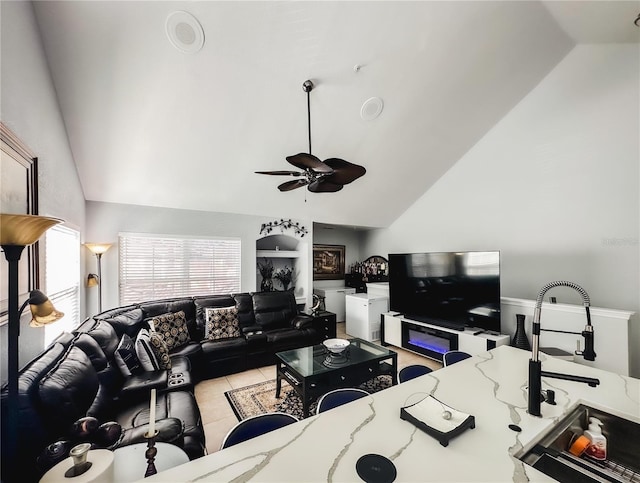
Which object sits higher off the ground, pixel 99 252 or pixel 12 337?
pixel 99 252

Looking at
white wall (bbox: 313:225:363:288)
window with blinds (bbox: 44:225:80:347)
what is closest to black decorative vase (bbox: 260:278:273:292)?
white wall (bbox: 313:225:363:288)

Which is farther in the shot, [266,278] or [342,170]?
[266,278]

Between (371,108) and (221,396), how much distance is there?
154 inches

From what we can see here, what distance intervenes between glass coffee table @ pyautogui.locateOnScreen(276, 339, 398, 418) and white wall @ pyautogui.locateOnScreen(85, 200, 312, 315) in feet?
7.31

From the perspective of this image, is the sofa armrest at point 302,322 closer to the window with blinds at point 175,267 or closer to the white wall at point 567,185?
the window with blinds at point 175,267

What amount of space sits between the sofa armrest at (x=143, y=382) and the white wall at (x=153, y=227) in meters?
2.07

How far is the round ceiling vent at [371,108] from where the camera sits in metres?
3.41

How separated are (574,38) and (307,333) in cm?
521

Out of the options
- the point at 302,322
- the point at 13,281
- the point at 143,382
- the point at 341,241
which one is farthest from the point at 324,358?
the point at 341,241

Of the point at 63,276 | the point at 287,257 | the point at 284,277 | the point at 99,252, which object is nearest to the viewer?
the point at 63,276

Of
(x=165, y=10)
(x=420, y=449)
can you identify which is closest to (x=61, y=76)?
(x=165, y=10)

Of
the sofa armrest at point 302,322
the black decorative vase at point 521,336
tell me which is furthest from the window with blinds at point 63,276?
the black decorative vase at point 521,336

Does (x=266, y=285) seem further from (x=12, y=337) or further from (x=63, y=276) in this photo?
(x=12, y=337)

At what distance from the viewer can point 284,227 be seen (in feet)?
17.8
